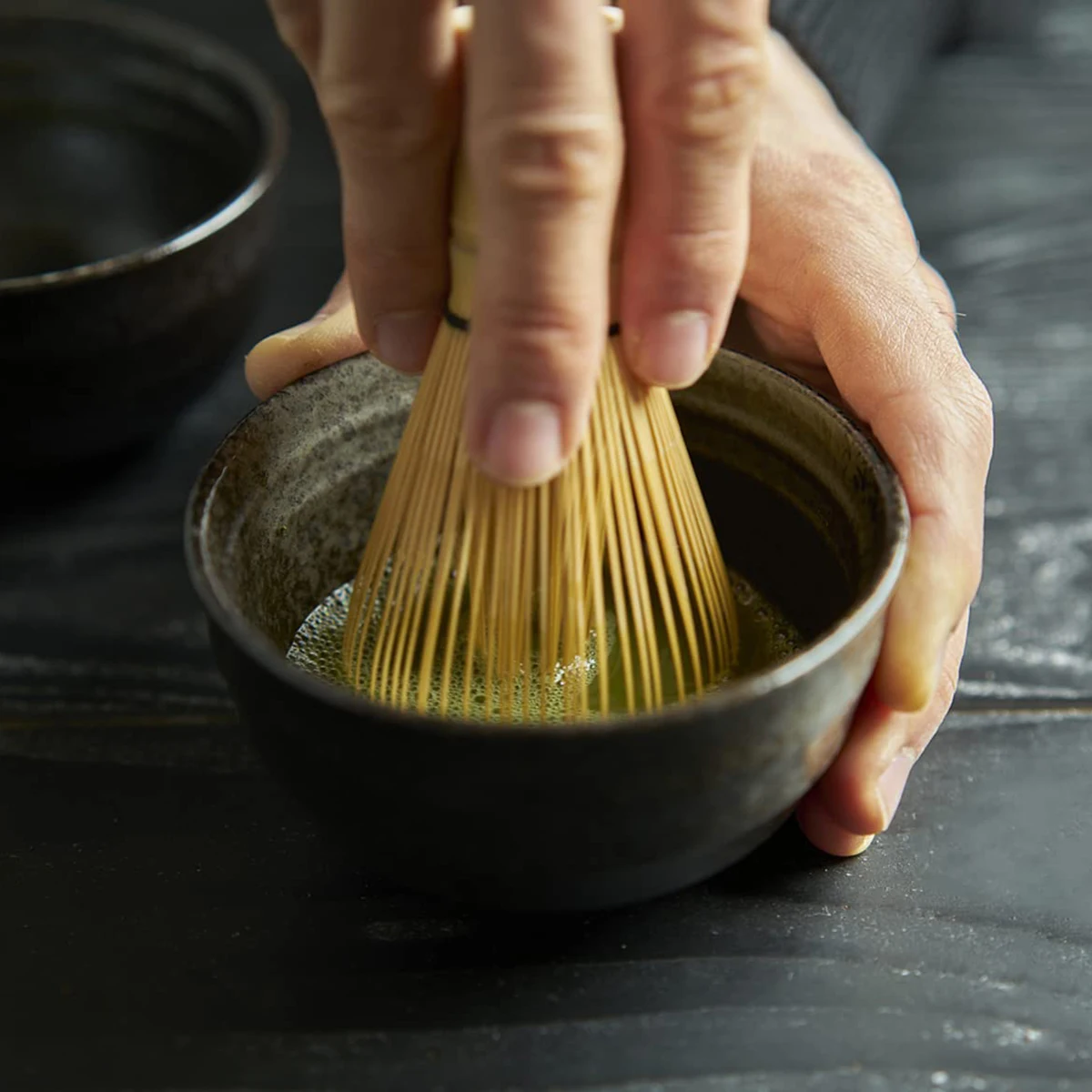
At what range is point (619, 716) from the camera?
415mm

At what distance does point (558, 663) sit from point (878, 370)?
0.55 ft

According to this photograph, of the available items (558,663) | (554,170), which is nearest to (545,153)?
(554,170)

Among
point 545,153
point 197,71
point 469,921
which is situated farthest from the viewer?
point 197,71

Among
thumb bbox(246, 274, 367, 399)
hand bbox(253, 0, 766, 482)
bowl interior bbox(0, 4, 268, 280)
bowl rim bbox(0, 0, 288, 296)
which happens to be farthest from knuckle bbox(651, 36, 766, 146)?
bowl interior bbox(0, 4, 268, 280)

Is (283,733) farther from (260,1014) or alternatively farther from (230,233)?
(230,233)

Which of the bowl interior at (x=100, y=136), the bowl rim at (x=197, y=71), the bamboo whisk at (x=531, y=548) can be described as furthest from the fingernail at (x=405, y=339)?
the bowl interior at (x=100, y=136)

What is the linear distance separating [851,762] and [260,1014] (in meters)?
0.21

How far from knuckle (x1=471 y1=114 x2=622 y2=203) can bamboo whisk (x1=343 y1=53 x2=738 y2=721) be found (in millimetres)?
45

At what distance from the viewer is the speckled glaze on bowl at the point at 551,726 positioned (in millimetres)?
371

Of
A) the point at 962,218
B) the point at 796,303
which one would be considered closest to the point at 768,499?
the point at 796,303

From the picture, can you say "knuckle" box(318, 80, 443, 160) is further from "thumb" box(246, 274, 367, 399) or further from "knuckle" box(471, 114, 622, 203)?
"thumb" box(246, 274, 367, 399)

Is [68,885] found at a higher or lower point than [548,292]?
lower

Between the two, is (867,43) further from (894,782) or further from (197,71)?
(894,782)

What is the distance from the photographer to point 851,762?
0.47m
